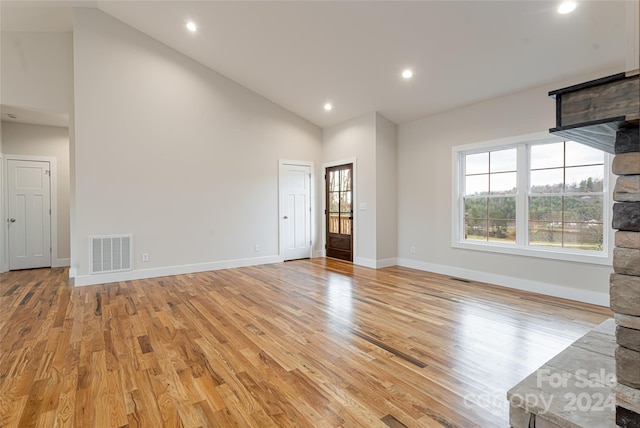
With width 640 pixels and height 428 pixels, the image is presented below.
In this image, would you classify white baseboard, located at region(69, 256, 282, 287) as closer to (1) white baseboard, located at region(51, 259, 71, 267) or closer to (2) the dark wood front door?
(2) the dark wood front door

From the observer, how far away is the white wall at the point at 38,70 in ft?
15.9

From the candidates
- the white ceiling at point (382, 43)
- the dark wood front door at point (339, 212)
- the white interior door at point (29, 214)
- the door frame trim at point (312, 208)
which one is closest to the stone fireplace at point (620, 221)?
the white ceiling at point (382, 43)

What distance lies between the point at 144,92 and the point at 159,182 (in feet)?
4.80

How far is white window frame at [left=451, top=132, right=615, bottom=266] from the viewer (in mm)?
3650

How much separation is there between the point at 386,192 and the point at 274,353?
4065 millimetres

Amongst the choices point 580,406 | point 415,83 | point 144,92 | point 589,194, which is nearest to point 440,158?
point 415,83

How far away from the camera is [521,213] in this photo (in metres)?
4.43

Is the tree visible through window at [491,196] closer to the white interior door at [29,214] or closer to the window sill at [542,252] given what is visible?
the window sill at [542,252]

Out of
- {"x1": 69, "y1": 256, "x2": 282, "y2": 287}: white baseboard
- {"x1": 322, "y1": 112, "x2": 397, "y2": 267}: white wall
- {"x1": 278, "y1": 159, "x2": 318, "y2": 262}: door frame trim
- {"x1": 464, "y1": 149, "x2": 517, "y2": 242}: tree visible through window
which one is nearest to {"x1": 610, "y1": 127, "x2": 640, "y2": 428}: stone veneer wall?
{"x1": 464, "y1": 149, "x2": 517, "y2": 242}: tree visible through window

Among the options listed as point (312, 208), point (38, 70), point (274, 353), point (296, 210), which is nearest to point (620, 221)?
point (274, 353)

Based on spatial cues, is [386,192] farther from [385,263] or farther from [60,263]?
[60,263]

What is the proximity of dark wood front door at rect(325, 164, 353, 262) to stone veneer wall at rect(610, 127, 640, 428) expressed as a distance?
→ 524 cm

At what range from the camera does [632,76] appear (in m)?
1.00

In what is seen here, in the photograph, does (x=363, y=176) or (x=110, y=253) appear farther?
(x=363, y=176)
